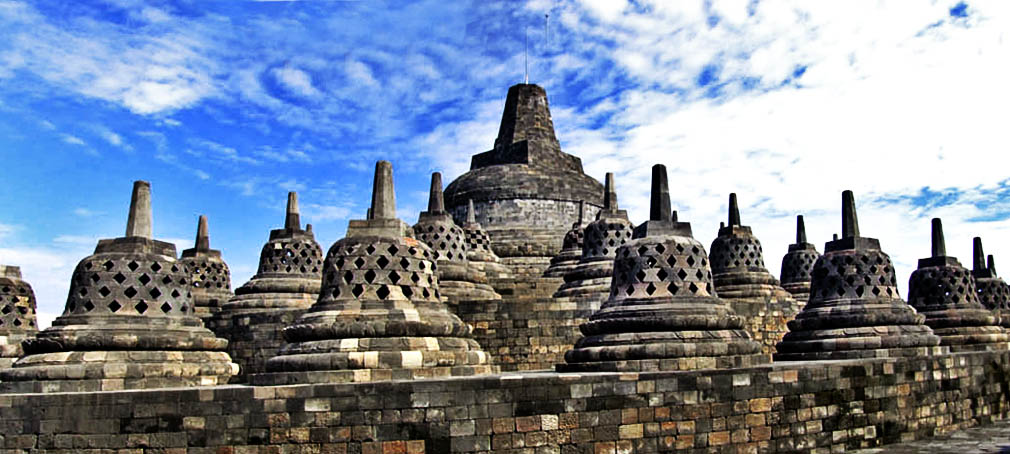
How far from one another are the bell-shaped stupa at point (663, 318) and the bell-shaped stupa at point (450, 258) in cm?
646

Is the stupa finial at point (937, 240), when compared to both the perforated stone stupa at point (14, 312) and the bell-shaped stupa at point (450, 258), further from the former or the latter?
the perforated stone stupa at point (14, 312)

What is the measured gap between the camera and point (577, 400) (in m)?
8.60

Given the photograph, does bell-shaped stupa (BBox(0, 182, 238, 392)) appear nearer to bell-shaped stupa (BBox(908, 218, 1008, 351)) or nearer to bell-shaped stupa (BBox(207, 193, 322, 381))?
bell-shaped stupa (BBox(207, 193, 322, 381))

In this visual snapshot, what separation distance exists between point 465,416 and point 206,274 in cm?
1388

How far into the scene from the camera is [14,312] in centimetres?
1420

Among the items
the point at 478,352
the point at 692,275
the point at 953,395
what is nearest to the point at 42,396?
the point at 478,352

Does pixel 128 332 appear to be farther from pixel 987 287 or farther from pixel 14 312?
pixel 987 287

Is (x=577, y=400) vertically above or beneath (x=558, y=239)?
beneath

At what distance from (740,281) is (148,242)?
1410 cm

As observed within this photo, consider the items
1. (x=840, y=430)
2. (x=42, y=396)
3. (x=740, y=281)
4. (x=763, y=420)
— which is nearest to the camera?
(x=42, y=396)

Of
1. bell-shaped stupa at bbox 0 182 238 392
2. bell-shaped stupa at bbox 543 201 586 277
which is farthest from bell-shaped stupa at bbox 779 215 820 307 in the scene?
bell-shaped stupa at bbox 0 182 238 392

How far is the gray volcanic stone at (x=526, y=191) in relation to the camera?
24.7 m

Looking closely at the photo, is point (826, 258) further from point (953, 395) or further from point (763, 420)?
point (763, 420)

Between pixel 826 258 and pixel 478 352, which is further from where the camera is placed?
pixel 826 258
